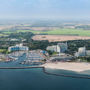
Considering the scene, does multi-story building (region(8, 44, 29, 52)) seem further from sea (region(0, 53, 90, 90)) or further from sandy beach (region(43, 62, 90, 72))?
Answer: sea (region(0, 53, 90, 90))

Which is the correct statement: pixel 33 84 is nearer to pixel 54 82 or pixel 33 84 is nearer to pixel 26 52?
pixel 54 82

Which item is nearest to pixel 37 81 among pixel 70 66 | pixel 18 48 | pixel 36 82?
pixel 36 82

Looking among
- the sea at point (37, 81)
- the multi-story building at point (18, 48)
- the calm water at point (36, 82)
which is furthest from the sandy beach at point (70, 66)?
the multi-story building at point (18, 48)

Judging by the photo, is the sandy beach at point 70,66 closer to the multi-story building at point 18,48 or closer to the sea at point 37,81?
the sea at point 37,81

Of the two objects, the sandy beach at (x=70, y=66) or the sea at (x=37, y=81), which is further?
the sandy beach at (x=70, y=66)

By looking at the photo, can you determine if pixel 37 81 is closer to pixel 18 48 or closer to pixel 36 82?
pixel 36 82

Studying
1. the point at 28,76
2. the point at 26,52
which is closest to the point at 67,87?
the point at 28,76
